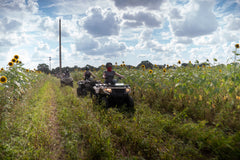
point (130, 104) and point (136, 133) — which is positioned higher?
point (130, 104)

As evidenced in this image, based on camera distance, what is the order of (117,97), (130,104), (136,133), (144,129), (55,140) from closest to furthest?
(136,133) < (55,140) < (144,129) < (117,97) < (130,104)

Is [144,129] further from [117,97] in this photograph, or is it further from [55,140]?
[55,140]

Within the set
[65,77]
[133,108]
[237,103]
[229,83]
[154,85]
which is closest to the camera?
[237,103]

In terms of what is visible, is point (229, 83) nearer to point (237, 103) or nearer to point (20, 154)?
point (237, 103)

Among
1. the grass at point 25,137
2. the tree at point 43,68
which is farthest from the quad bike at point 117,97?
the tree at point 43,68

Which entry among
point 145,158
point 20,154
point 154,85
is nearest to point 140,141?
point 145,158

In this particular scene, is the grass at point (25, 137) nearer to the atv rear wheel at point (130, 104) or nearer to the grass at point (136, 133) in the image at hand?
the grass at point (136, 133)

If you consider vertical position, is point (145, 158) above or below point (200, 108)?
below

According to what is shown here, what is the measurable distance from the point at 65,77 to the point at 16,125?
411 inches

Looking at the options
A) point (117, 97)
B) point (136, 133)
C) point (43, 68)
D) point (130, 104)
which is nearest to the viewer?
point (136, 133)

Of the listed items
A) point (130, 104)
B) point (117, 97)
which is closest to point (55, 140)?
point (117, 97)

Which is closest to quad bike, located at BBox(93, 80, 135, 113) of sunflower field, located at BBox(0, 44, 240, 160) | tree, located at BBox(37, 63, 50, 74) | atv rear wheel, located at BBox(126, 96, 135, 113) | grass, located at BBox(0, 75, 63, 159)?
atv rear wheel, located at BBox(126, 96, 135, 113)

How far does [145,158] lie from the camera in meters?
3.54

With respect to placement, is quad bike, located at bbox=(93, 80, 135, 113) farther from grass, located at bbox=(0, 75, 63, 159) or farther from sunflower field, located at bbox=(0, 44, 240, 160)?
grass, located at bbox=(0, 75, 63, 159)
